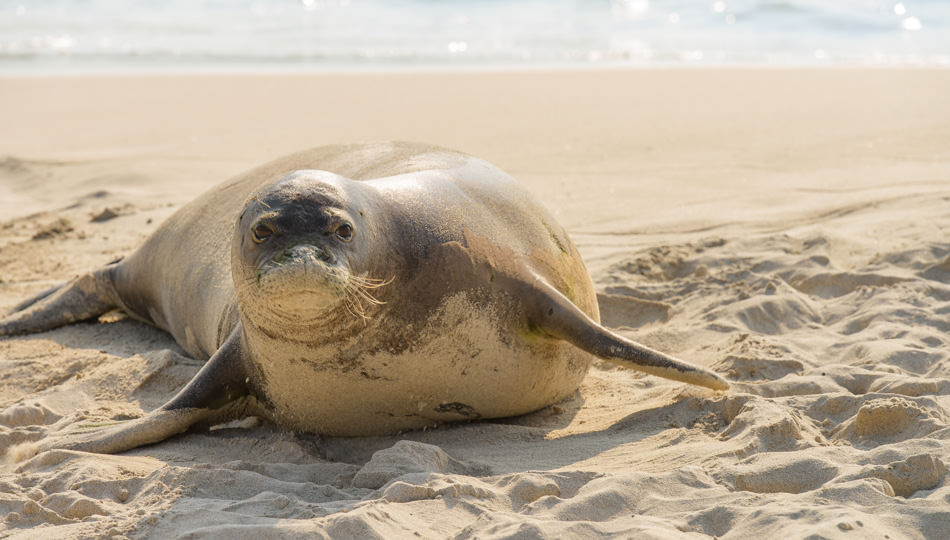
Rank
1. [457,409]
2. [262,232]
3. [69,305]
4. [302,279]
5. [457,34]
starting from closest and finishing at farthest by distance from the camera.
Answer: [302,279] → [262,232] → [457,409] → [69,305] → [457,34]

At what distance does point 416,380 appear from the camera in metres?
3.65

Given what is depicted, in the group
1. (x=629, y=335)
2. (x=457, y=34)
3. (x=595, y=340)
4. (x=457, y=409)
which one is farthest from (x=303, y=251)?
(x=457, y=34)

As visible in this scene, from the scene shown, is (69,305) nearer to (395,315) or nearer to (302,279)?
(395,315)

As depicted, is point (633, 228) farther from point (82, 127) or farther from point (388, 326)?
point (82, 127)

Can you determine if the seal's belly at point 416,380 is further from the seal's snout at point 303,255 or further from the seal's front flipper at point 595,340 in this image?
the seal's snout at point 303,255

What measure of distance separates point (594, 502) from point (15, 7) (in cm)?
2317

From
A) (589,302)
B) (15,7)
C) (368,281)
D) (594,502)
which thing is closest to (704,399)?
(589,302)

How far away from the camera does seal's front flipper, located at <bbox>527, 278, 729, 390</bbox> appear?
3.84 m

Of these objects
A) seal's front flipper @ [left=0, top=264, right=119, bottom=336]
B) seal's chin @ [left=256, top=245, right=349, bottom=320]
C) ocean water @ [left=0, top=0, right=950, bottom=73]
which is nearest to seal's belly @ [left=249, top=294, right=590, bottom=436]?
seal's chin @ [left=256, top=245, right=349, bottom=320]

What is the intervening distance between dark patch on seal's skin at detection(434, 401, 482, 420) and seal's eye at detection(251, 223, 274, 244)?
3.06 ft

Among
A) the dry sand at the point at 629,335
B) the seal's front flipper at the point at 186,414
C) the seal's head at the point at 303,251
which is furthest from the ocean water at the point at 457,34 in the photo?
the seal's head at the point at 303,251

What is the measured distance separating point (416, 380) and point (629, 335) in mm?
1675

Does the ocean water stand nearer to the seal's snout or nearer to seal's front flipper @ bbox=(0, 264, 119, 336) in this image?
seal's front flipper @ bbox=(0, 264, 119, 336)

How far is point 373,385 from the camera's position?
362 cm
